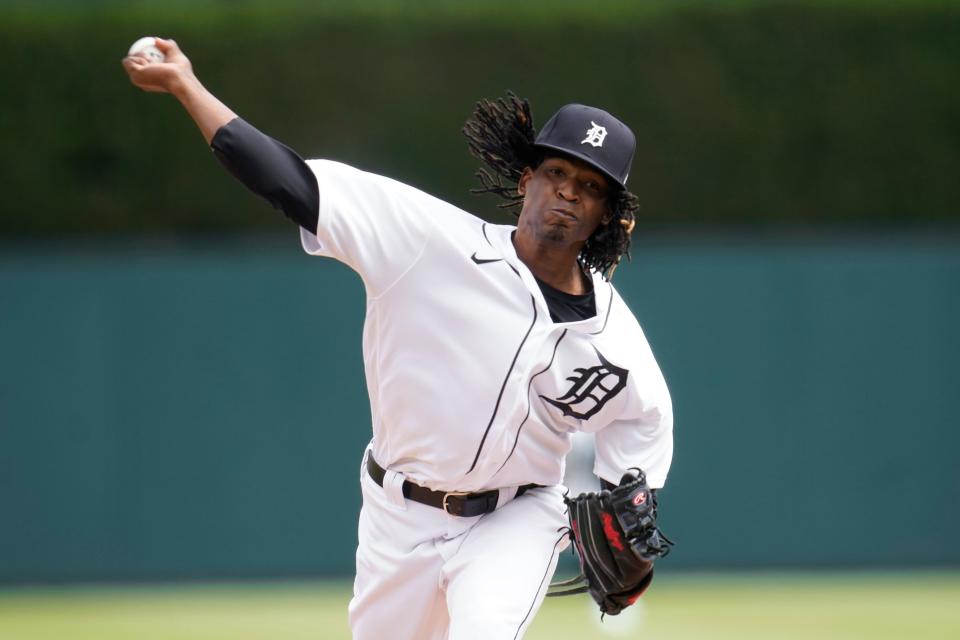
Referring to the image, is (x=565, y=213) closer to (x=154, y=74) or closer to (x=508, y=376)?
(x=508, y=376)

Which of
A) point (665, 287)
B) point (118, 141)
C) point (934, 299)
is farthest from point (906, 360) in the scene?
point (118, 141)

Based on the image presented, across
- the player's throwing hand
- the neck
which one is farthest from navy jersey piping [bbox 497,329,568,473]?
the player's throwing hand

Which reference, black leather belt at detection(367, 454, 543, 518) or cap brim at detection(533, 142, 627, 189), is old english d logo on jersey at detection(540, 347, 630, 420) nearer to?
black leather belt at detection(367, 454, 543, 518)

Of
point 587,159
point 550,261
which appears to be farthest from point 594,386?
point 587,159

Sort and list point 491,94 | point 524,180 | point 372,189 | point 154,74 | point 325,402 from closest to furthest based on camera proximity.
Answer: point 154,74 < point 372,189 < point 524,180 < point 325,402 < point 491,94

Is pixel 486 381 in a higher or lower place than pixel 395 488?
higher

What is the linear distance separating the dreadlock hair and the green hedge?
624cm

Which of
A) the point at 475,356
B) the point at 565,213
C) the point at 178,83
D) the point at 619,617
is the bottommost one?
the point at 619,617

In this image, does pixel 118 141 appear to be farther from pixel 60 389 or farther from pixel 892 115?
pixel 892 115

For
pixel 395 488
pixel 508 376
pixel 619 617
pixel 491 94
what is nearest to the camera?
pixel 508 376

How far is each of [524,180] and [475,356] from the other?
0.78 meters

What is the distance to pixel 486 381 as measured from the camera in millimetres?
4703

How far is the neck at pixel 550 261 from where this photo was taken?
15.9 ft

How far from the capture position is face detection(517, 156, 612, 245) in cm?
482
